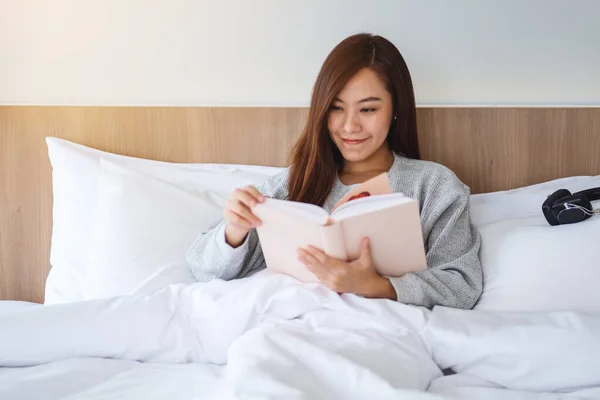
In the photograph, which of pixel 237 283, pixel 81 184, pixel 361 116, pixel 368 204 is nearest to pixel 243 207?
pixel 237 283

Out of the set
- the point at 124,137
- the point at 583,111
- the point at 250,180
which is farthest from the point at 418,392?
the point at 124,137

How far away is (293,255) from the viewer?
4.23 feet

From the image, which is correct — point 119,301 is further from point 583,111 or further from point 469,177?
point 583,111

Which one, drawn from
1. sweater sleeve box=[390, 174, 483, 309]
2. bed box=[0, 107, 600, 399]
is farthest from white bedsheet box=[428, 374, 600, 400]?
sweater sleeve box=[390, 174, 483, 309]

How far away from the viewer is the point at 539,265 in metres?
1.33

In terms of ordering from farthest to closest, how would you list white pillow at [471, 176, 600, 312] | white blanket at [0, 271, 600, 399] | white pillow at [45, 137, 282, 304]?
white pillow at [45, 137, 282, 304], white pillow at [471, 176, 600, 312], white blanket at [0, 271, 600, 399]

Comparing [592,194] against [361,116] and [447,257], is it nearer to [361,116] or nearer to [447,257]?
[447,257]

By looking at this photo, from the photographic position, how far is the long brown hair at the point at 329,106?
1.50m

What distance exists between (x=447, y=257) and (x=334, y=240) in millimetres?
319

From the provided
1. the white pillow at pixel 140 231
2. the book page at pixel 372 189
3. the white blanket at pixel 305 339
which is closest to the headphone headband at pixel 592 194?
the white blanket at pixel 305 339

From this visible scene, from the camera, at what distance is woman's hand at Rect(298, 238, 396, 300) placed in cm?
123

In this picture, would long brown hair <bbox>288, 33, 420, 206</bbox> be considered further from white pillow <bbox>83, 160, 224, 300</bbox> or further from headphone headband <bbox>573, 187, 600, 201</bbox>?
headphone headband <bbox>573, 187, 600, 201</bbox>

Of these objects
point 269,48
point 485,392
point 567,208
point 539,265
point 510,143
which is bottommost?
point 485,392

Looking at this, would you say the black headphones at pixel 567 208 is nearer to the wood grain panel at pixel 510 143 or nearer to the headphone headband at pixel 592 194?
the headphone headband at pixel 592 194
